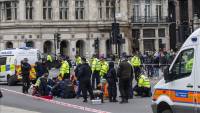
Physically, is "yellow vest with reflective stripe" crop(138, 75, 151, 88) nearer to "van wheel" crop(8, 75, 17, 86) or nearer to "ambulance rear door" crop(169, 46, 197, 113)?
"ambulance rear door" crop(169, 46, 197, 113)

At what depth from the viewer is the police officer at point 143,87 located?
2630cm

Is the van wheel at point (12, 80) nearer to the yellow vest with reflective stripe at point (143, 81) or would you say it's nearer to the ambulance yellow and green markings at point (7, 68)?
the ambulance yellow and green markings at point (7, 68)

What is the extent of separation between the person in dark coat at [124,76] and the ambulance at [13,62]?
42.7 ft

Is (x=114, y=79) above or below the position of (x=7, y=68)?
below

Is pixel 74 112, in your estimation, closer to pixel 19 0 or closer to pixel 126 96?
pixel 126 96

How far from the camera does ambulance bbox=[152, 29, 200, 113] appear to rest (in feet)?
46.7

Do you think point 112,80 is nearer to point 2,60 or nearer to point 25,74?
point 25,74

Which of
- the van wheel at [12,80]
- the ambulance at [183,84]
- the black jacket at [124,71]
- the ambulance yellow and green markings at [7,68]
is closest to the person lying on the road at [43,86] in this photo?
the black jacket at [124,71]

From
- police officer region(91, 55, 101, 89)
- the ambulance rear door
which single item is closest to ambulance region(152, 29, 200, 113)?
the ambulance rear door

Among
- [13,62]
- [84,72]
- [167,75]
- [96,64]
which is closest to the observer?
[167,75]

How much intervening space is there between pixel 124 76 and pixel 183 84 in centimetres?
949

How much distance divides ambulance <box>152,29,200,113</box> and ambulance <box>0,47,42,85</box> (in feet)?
71.4

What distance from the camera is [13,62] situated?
37.2 metres

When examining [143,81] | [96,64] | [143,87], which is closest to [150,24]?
[96,64]
